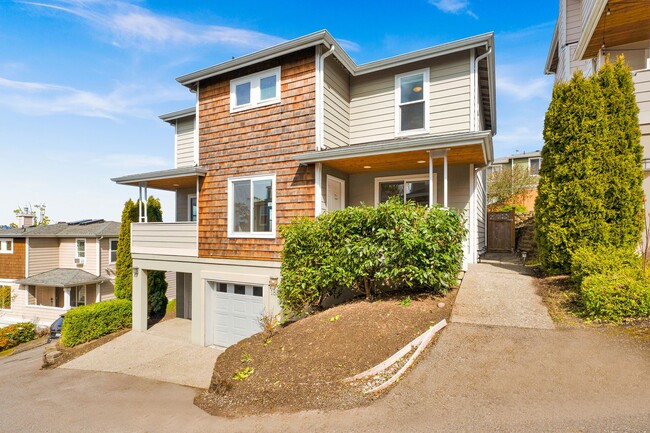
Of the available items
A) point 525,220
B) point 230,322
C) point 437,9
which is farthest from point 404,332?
point 525,220

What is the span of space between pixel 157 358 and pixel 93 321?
154 inches

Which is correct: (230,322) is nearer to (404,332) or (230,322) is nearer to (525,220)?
(404,332)

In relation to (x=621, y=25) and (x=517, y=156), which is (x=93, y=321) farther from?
(x=517, y=156)

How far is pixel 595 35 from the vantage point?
7.67 metres

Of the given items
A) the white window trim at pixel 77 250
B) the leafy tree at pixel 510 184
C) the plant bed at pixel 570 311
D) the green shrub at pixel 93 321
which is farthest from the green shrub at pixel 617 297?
the white window trim at pixel 77 250

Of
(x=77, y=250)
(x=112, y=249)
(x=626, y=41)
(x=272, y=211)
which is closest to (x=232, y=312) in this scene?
(x=272, y=211)

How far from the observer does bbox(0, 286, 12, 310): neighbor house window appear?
19.7 m

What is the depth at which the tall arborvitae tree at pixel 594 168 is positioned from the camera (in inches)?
262

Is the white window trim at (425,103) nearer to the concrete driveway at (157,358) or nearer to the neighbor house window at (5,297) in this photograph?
the concrete driveway at (157,358)

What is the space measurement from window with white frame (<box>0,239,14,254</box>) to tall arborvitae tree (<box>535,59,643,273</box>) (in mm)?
27141

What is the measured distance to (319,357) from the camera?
5.14 meters

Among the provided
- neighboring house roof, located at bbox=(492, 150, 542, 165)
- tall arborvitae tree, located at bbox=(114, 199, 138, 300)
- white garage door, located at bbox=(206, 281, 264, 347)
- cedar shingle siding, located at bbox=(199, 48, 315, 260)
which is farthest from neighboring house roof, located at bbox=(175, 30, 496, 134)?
neighboring house roof, located at bbox=(492, 150, 542, 165)

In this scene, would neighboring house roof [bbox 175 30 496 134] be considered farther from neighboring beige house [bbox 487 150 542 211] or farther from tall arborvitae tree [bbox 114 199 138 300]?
neighboring beige house [bbox 487 150 542 211]

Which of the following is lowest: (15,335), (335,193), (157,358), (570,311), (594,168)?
(15,335)
